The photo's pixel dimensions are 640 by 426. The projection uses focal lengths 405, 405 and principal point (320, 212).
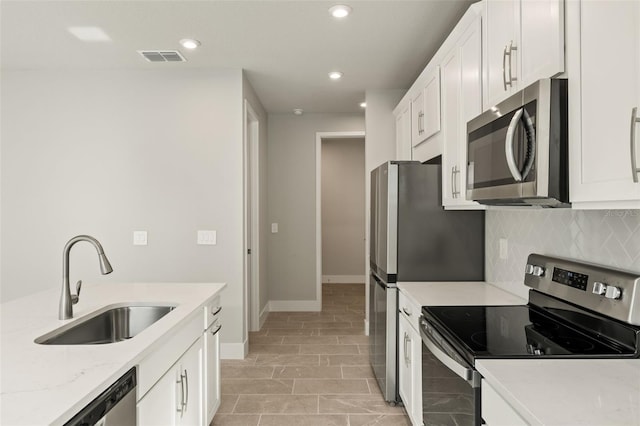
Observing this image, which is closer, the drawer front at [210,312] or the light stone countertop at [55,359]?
the light stone countertop at [55,359]

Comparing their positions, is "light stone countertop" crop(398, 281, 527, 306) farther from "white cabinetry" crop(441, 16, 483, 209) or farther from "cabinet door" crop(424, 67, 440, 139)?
"cabinet door" crop(424, 67, 440, 139)

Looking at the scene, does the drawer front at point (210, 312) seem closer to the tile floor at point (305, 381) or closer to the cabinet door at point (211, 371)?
the cabinet door at point (211, 371)

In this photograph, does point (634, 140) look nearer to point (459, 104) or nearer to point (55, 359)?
point (459, 104)

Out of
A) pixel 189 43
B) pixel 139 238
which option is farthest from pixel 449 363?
pixel 139 238

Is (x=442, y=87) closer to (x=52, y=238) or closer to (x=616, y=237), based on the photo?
(x=616, y=237)

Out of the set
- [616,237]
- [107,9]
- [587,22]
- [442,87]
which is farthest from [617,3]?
[107,9]

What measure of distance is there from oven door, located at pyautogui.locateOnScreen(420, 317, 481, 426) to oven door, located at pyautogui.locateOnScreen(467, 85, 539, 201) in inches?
25.5

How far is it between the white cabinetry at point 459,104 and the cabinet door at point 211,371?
165 cm

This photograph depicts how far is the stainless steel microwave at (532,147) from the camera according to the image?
1.33 m

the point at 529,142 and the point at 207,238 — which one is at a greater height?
the point at 529,142

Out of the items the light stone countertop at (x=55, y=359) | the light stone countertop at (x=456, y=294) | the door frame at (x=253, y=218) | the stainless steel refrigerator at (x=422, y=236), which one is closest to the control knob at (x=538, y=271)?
Answer: the light stone countertop at (x=456, y=294)

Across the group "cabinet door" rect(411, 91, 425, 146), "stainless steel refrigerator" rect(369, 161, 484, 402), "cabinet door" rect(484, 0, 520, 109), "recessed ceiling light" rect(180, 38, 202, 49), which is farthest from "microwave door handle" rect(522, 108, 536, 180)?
"recessed ceiling light" rect(180, 38, 202, 49)

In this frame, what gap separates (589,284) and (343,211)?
621cm

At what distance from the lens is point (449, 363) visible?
1577 mm
